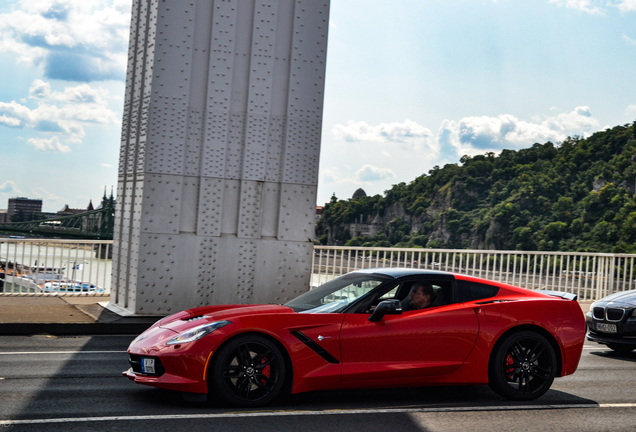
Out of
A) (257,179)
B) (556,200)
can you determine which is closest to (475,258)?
(257,179)

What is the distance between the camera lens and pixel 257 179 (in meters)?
11.6

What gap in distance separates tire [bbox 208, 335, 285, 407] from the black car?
19.7 feet

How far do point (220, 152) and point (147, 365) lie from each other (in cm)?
666

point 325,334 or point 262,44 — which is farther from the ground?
point 262,44

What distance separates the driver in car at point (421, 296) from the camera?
5.73 m

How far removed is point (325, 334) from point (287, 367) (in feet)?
1.36

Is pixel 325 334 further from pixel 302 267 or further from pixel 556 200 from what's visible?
pixel 556 200

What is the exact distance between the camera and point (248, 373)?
5.09 m

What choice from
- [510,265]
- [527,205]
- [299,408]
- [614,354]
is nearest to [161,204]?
[299,408]

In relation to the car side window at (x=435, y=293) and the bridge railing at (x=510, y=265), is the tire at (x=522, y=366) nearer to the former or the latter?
the car side window at (x=435, y=293)

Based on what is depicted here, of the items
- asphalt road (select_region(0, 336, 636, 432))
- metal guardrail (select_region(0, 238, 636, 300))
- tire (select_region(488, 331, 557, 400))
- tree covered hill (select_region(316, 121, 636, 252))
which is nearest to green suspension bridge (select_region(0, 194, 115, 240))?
tree covered hill (select_region(316, 121, 636, 252))

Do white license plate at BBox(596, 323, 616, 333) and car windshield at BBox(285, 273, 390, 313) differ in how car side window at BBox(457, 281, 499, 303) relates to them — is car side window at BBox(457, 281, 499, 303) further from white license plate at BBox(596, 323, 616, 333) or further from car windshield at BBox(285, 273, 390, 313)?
white license plate at BBox(596, 323, 616, 333)

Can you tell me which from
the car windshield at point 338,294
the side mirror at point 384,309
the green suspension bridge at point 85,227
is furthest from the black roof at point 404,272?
the green suspension bridge at point 85,227

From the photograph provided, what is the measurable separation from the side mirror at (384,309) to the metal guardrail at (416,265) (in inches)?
282
